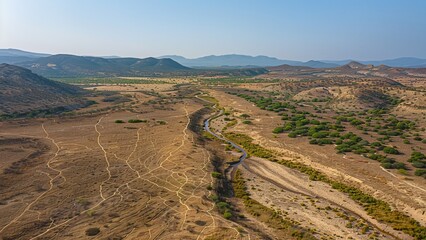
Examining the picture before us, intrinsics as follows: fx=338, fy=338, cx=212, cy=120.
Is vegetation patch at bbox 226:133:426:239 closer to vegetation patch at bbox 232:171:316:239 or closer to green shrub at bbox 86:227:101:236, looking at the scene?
vegetation patch at bbox 232:171:316:239

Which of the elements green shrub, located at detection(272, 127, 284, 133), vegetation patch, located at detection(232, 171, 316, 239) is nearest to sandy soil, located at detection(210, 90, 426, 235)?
green shrub, located at detection(272, 127, 284, 133)

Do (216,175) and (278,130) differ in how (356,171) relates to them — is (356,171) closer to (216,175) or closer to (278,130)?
(216,175)

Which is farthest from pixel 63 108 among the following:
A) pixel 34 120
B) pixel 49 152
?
pixel 49 152

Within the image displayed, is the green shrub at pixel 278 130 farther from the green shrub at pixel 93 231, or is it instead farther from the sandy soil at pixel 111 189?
the green shrub at pixel 93 231

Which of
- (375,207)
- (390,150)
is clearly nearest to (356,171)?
(375,207)

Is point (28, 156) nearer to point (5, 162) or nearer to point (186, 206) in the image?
point (5, 162)

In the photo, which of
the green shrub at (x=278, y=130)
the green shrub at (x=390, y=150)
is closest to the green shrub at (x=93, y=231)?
the green shrub at (x=390, y=150)

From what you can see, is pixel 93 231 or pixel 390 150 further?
pixel 390 150

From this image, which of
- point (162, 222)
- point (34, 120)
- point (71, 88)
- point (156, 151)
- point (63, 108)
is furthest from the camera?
point (71, 88)
